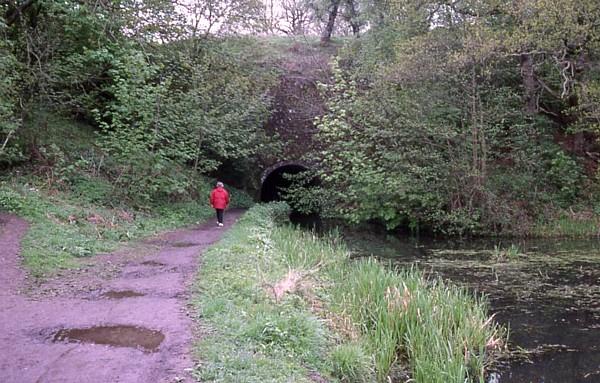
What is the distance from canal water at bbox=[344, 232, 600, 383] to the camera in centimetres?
745

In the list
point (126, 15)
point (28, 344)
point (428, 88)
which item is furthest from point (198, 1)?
point (28, 344)

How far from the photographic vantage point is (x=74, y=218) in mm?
13562

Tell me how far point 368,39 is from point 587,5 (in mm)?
10903

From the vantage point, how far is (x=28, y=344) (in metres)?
5.83

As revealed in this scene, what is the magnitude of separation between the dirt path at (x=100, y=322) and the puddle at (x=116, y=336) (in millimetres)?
11

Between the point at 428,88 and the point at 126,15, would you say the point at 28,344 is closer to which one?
the point at 126,15

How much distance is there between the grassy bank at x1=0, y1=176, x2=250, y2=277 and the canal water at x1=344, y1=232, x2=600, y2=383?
6.03 m

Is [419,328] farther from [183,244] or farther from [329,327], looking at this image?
[183,244]

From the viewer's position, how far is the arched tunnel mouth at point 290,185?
25.7m

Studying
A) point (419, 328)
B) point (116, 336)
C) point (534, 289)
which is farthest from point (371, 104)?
point (116, 336)

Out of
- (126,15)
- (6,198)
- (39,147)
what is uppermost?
(126,15)

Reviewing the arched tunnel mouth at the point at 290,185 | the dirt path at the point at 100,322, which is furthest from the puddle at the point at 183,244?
the arched tunnel mouth at the point at 290,185

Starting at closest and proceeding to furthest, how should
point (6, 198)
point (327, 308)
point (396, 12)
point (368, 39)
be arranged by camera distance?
point (327, 308) < point (6, 198) < point (396, 12) < point (368, 39)

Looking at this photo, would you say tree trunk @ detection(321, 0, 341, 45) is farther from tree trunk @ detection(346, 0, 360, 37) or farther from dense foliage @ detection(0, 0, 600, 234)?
dense foliage @ detection(0, 0, 600, 234)
